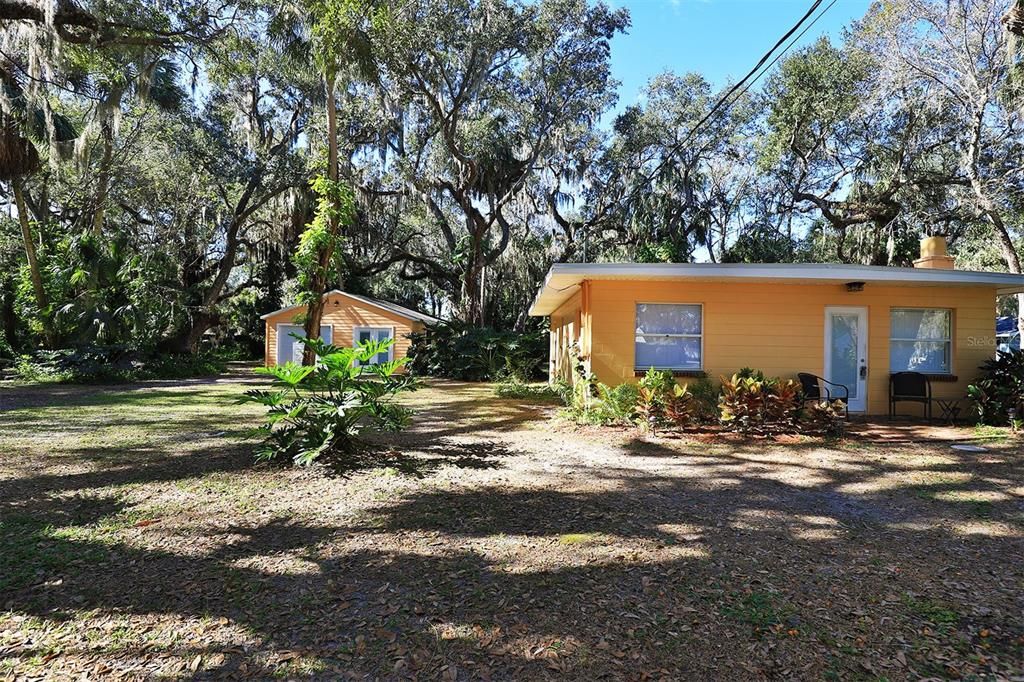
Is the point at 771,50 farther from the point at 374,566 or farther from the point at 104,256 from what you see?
the point at 104,256

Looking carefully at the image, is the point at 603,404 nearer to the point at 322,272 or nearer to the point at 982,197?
the point at 322,272

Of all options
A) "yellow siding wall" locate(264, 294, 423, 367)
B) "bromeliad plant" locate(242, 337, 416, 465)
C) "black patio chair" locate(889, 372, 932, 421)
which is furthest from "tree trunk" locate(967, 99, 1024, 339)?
"yellow siding wall" locate(264, 294, 423, 367)

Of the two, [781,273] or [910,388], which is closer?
[781,273]

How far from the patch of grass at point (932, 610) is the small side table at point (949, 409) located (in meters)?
7.66

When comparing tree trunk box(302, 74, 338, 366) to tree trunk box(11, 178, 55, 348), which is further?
tree trunk box(11, 178, 55, 348)

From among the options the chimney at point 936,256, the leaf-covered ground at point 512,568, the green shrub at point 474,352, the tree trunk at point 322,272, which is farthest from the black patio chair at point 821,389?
the green shrub at point 474,352

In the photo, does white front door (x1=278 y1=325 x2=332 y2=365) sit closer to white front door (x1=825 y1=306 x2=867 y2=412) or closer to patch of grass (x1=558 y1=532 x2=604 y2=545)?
white front door (x1=825 y1=306 x2=867 y2=412)

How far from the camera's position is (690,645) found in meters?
2.60

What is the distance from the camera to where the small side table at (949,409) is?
29.9 feet

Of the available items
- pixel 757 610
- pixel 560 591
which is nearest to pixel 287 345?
pixel 560 591

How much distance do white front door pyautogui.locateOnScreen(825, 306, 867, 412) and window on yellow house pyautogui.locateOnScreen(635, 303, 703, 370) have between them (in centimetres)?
226

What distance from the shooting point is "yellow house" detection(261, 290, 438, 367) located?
21.8 meters

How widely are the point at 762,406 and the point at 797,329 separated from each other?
225 cm

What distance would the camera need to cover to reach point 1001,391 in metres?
8.48
